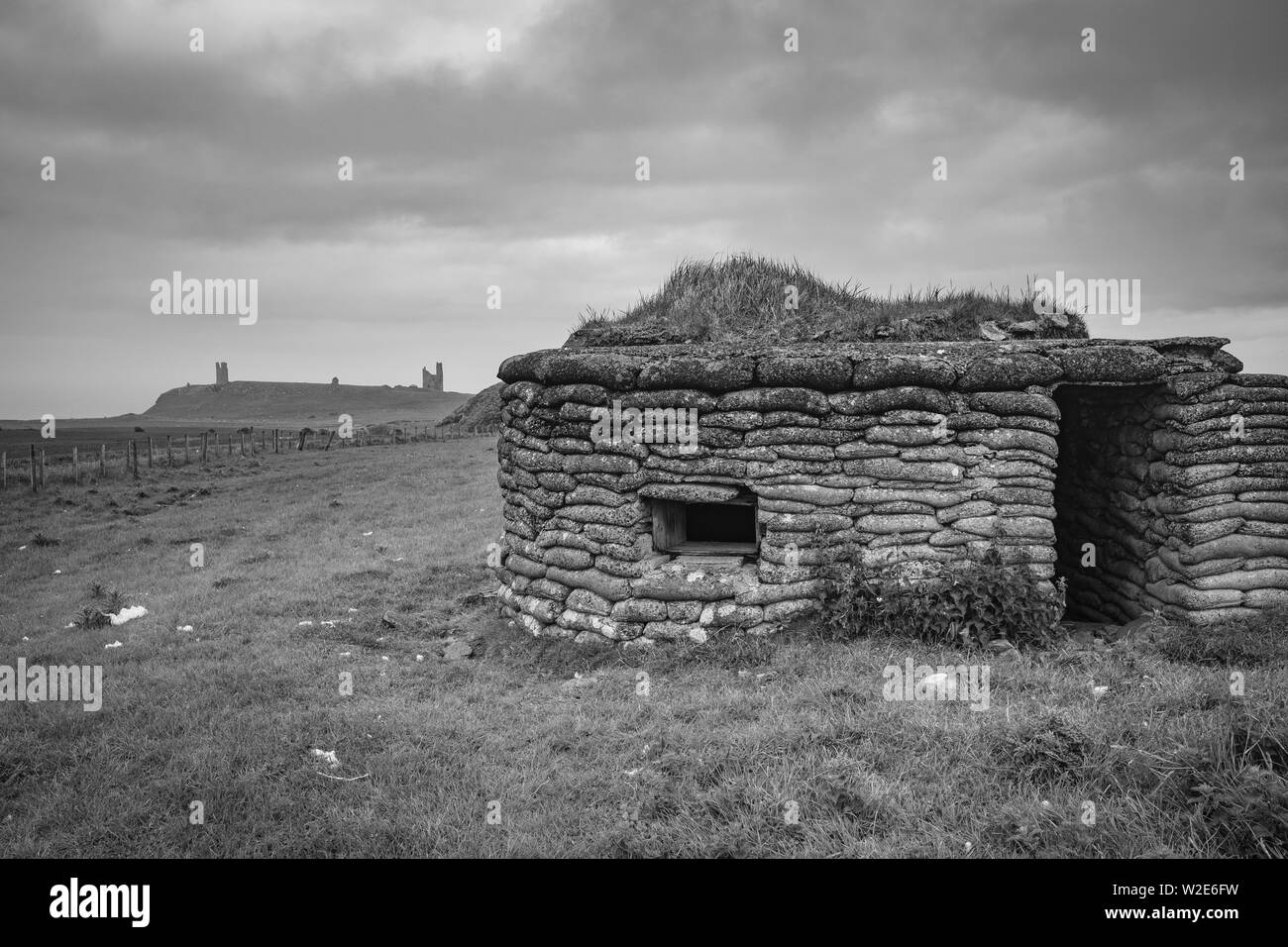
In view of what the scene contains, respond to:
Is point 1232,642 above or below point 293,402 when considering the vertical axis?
below

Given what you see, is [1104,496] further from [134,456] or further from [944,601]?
[134,456]

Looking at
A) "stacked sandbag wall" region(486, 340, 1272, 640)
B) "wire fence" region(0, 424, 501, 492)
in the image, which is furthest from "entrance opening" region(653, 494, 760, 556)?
"wire fence" region(0, 424, 501, 492)

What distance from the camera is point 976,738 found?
435cm

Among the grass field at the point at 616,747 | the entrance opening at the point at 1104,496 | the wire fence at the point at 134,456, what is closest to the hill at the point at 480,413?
the wire fence at the point at 134,456

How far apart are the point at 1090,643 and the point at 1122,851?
3555mm

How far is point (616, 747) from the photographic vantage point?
4980mm

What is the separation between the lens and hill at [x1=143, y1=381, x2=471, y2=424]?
8650 centimetres

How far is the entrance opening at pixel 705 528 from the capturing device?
7.26m

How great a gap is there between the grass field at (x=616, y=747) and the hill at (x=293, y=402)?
76.9m

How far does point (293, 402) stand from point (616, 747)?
102808 mm

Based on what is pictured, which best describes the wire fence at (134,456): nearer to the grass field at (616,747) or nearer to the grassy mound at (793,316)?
the grassy mound at (793,316)

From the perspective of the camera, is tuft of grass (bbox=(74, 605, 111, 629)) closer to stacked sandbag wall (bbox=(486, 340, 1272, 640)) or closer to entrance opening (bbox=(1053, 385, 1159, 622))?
stacked sandbag wall (bbox=(486, 340, 1272, 640))

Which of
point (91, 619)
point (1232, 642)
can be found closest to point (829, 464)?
point (1232, 642)
